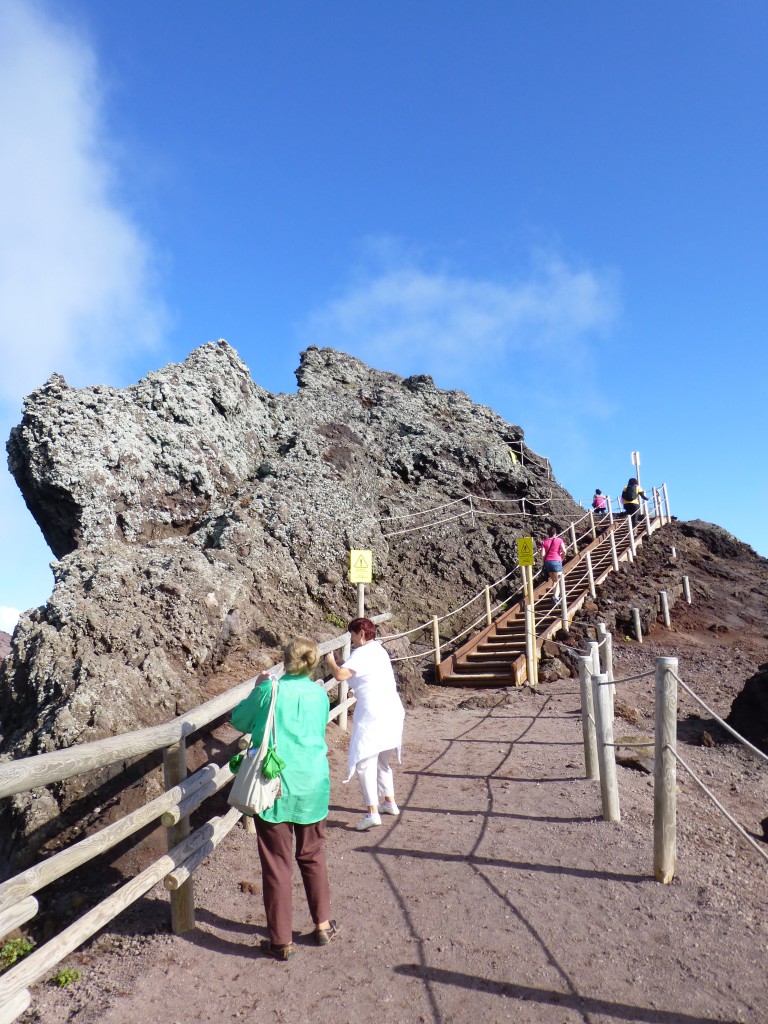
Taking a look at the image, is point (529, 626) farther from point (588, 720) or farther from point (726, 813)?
point (726, 813)

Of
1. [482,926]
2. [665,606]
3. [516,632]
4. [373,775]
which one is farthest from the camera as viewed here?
[665,606]

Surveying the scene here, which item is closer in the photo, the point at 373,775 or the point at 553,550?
the point at 373,775

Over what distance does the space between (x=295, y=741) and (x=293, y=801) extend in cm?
31

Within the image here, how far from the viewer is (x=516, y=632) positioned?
14.8 metres

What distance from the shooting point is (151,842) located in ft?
18.1

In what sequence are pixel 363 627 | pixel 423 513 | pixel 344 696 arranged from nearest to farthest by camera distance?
1. pixel 363 627
2. pixel 344 696
3. pixel 423 513

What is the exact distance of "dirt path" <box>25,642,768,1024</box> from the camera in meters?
3.36

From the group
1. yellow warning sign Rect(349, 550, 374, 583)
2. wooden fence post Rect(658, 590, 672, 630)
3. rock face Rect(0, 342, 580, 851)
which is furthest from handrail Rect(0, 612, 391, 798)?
wooden fence post Rect(658, 590, 672, 630)

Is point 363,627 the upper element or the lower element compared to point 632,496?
lower

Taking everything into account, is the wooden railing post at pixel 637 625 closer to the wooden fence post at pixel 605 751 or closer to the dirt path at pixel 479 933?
the dirt path at pixel 479 933

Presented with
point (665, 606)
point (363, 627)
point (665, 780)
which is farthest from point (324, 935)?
point (665, 606)

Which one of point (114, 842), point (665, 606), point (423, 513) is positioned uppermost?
point (423, 513)

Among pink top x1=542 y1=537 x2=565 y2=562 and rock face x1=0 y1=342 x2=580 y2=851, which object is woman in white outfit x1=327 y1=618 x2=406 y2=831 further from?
pink top x1=542 y1=537 x2=565 y2=562

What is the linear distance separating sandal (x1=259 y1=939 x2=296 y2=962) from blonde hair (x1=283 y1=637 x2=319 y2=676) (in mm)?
1470
